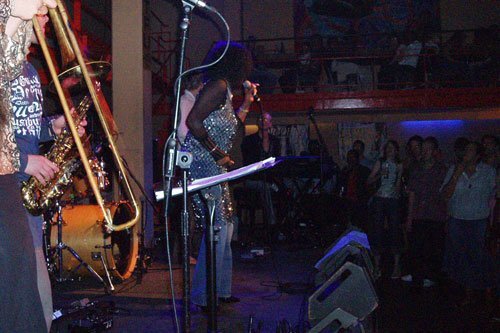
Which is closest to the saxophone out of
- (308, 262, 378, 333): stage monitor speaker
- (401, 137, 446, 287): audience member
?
(308, 262, 378, 333): stage monitor speaker

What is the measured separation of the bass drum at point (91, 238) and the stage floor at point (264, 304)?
23cm

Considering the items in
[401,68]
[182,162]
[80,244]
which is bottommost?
[80,244]

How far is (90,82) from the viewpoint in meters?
3.12

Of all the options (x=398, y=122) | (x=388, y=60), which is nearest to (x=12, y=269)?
(x=398, y=122)

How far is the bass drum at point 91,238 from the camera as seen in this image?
22.5 ft

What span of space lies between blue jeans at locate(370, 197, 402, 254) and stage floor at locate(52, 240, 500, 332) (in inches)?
22.2

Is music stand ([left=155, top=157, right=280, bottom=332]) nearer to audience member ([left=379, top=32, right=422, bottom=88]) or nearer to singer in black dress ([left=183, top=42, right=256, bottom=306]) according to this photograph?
singer in black dress ([left=183, top=42, right=256, bottom=306])

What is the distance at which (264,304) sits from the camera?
18.9 feet

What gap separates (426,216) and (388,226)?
1062 mm

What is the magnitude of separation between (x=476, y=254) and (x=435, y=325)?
3.91 ft

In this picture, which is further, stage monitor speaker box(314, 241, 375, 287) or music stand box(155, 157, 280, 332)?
stage monitor speaker box(314, 241, 375, 287)

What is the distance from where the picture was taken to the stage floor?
5.05 meters

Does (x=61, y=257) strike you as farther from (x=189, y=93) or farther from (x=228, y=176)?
(x=228, y=176)

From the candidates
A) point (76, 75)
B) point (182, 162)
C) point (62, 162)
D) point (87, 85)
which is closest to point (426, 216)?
point (62, 162)
